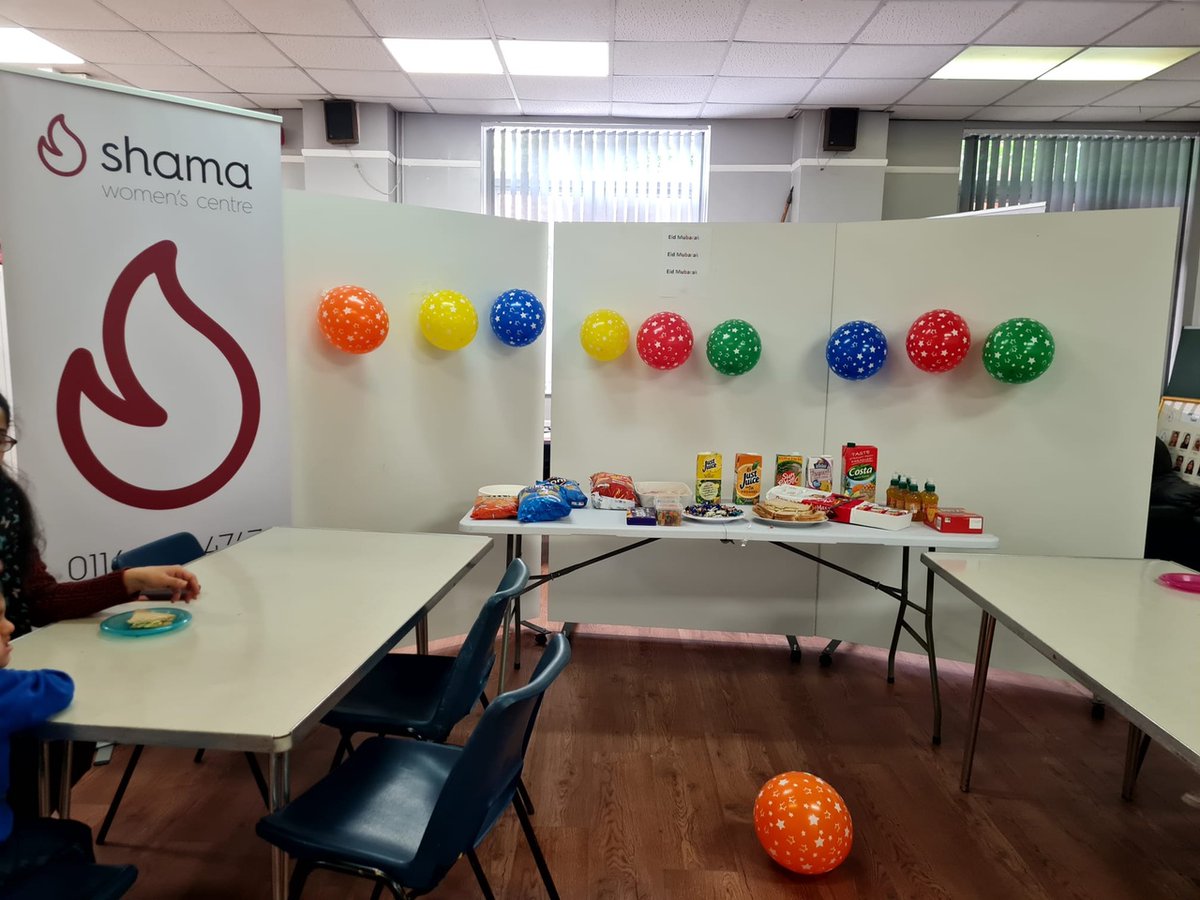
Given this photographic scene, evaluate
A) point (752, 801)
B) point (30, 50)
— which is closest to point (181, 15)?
point (30, 50)

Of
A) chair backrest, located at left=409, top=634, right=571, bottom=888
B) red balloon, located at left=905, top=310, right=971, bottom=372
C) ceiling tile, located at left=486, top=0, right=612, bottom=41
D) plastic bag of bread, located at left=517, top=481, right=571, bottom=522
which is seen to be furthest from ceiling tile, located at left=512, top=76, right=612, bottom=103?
chair backrest, located at left=409, top=634, right=571, bottom=888

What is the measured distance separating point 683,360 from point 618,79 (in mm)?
2851

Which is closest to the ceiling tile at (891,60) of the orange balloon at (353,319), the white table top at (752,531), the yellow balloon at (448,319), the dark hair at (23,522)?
the yellow balloon at (448,319)

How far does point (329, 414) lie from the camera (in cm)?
314

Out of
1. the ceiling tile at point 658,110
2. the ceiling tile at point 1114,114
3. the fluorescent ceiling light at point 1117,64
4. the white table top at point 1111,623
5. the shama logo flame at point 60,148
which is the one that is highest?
the ceiling tile at point 1114,114

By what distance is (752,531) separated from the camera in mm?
2801

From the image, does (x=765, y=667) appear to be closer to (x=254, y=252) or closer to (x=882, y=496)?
(x=882, y=496)

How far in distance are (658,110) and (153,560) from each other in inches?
194

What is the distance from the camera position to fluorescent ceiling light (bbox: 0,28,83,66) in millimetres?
4516

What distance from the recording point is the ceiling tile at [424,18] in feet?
13.1

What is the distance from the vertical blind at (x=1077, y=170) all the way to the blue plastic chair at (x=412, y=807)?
20.1 ft

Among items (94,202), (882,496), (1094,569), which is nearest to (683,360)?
(882,496)

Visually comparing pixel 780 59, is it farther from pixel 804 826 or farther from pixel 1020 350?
pixel 804 826

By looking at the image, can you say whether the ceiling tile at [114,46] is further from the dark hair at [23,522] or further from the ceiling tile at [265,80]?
the dark hair at [23,522]
